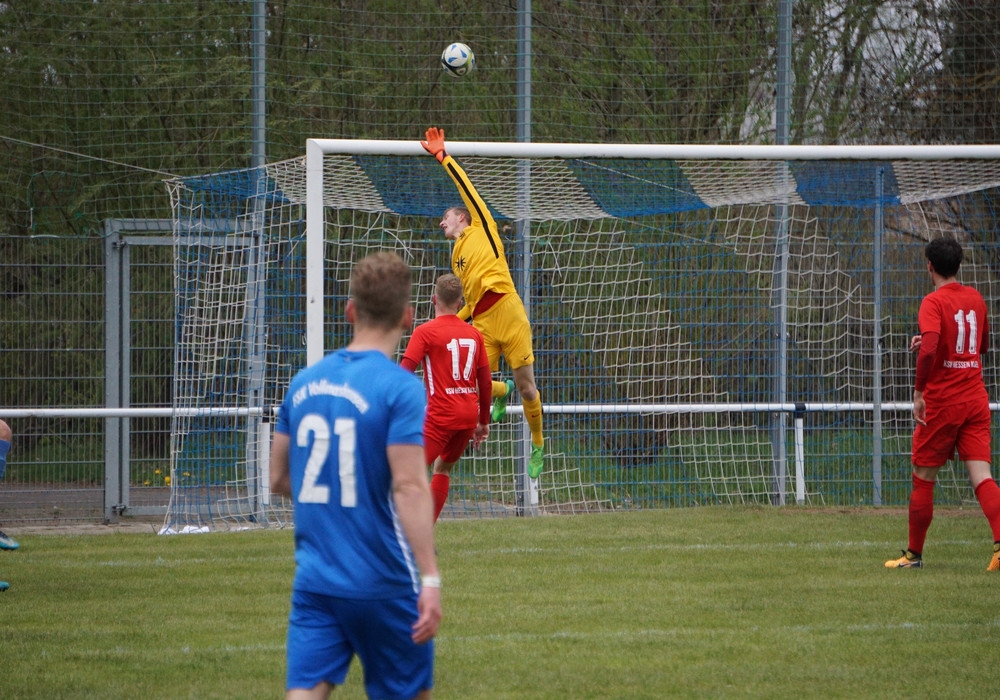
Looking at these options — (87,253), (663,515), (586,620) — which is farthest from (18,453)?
Result: (586,620)

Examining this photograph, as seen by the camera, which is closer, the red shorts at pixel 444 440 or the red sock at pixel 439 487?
the red shorts at pixel 444 440

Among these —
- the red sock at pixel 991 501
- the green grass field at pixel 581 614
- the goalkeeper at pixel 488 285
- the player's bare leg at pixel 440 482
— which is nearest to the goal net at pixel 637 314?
the green grass field at pixel 581 614

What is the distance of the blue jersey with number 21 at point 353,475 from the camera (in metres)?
2.96

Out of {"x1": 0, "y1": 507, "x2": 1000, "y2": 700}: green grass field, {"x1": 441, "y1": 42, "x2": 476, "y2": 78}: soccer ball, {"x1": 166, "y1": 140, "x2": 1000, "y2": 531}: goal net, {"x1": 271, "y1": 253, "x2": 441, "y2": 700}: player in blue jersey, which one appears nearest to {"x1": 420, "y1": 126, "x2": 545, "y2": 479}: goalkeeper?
{"x1": 441, "y1": 42, "x2": 476, "y2": 78}: soccer ball

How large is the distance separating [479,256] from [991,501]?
4049mm

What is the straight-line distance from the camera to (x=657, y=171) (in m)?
10.6

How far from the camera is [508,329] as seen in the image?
830cm

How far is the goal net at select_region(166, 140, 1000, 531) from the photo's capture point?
10492 millimetres

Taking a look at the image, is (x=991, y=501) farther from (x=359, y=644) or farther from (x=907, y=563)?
(x=359, y=644)

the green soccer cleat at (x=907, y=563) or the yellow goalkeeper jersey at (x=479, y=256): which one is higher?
the yellow goalkeeper jersey at (x=479, y=256)

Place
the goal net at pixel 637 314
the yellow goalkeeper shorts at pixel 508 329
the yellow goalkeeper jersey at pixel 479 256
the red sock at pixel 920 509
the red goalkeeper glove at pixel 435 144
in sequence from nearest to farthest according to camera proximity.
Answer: the red sock at pixel 920 509
the red goalkeeper glove at pixel 435 144
the yellow goalkeeper jersey at pixel 479 256
the yellow goalkeeper shorts at pixel 508 329
the goal net at pixel 637 314

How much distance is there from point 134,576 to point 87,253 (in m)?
4.78

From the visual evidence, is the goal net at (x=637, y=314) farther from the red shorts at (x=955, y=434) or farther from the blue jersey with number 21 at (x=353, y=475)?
the blue jersey with number 21 at (x=353, y=475)

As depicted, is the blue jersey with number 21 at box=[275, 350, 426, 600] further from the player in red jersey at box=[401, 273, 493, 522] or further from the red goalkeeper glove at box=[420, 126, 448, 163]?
the red goalkeeper glove at box=[420, 126, 448, 163]
